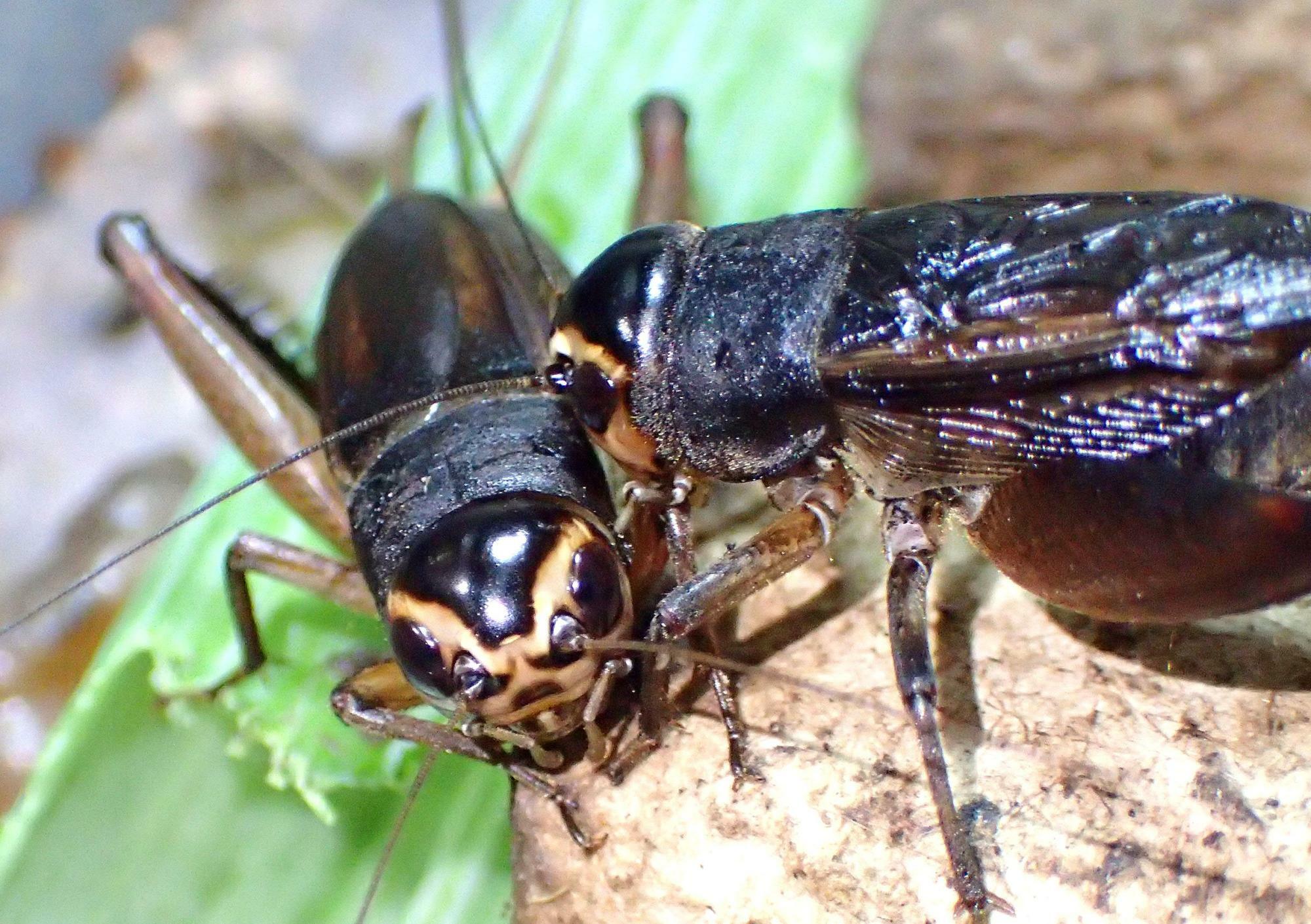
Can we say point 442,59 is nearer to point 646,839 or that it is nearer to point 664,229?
point 664,229

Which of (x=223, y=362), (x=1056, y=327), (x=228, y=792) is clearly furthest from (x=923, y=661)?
(x=223, y=362)

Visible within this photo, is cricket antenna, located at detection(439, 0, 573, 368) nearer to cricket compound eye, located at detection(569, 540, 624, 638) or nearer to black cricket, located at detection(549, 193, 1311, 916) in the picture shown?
black cricket, located at detection(549, 193, 1311, 916)

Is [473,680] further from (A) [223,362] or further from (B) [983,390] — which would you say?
(A) [223,362]

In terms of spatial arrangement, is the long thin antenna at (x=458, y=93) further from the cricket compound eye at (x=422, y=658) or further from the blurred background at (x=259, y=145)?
the cricket compound eye at (x=422, y=658)

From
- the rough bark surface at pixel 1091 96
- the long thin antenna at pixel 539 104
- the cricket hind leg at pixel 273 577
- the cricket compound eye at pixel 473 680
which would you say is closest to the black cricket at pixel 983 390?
the cricket compound eye at pixel 473 680

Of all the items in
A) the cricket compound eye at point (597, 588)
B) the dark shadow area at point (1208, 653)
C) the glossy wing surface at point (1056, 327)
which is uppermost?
the glossy wing surface at point (1056, 327)

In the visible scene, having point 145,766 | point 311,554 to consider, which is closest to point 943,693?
point 311,554
